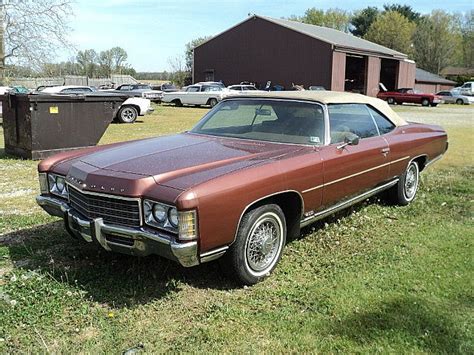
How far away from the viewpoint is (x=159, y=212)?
3.36 metres

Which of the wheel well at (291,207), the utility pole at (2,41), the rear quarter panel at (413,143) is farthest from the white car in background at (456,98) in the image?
the wheel well at (291,207)

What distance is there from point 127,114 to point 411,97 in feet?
81.1

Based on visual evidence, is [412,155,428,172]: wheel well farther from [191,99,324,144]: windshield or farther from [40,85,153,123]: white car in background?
[40,85,153,123]: white car in background

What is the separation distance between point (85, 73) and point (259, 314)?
2688 inches

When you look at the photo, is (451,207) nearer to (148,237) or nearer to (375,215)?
(375,215)

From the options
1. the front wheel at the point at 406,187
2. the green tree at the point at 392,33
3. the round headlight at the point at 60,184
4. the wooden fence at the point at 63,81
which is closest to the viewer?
the round headlight at the point at 60,184

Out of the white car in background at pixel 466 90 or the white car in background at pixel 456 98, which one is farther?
the white car in background at pixel 466 90

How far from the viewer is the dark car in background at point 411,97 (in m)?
34.2

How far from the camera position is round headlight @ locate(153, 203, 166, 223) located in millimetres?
3338

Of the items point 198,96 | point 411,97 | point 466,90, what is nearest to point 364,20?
point 466,90

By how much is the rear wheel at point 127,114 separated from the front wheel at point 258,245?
13938mm

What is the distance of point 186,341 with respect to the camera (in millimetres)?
3078

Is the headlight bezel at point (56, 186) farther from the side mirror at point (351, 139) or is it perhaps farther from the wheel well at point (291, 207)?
the side mirror at point (351, 139)

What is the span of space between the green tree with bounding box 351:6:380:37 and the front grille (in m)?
72.1
